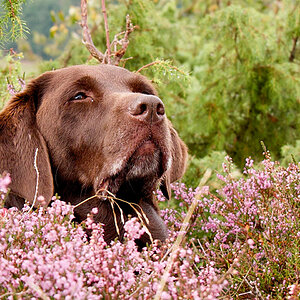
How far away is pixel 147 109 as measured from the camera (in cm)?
274

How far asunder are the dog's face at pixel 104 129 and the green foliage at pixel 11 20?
1.98 feet

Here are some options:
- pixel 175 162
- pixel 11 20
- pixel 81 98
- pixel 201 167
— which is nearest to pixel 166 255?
pixel 81 98

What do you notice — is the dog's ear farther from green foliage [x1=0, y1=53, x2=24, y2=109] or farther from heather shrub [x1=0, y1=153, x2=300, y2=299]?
green foliage [x1=0, y1=53, x2=24, y2=109]

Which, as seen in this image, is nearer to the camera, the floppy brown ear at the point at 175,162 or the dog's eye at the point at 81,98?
the dog's eye at the point at 81,98

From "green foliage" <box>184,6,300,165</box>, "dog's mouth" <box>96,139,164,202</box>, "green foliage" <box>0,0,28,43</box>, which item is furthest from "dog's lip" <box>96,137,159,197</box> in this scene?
"green foliage" <box>184,6,300,165</box>

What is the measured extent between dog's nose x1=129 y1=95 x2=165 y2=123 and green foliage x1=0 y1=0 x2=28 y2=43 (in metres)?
1.60

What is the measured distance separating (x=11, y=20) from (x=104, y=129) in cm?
153

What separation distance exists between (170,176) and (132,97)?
104cm

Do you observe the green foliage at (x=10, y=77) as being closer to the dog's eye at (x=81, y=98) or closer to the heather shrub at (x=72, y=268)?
the dog's eye at (x=81, y=98)

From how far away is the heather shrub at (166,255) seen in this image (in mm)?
1621

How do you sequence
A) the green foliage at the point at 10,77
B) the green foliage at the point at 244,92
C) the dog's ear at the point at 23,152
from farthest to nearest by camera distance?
1. the green foliage at the point at 244,92
2. the green foliage at the point at 10,77
3. the dog's ear at the point at 23,152

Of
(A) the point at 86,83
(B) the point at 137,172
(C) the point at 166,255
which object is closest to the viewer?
(C) the point at 166,255

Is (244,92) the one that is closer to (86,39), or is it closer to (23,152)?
(86,39)

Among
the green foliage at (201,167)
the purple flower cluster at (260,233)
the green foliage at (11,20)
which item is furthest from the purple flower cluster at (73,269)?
the green foliage at (201,167)
